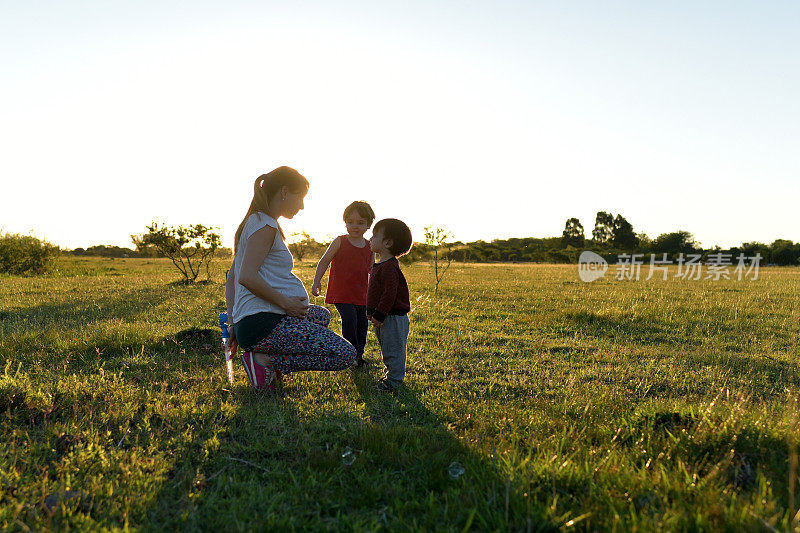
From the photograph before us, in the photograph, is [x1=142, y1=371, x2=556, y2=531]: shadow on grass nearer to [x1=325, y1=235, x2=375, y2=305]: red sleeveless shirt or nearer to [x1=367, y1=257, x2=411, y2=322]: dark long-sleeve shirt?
[x1=367, y1=257, x2=411, y2=322]: dark long-sleeve shirt

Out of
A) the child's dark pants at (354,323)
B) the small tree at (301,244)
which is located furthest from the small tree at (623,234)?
the child's dark pants at (354,323)

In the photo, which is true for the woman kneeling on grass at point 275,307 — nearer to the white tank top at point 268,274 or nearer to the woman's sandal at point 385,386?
the white tank top at point 268,274

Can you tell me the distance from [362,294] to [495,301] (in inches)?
325

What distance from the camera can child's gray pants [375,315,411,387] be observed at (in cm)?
434

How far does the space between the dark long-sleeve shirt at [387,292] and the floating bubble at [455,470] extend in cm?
178

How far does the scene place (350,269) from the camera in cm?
543

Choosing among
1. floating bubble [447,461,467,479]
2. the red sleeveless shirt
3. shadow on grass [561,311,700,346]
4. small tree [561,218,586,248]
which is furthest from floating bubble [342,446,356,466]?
small tree [561,218,586,248]

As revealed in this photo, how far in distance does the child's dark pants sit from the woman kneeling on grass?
3.80 ft

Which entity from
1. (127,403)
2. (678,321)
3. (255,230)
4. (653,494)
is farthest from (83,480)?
(678,321)

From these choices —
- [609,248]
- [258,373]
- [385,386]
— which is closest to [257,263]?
[258,373]

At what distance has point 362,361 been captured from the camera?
5.41 metres

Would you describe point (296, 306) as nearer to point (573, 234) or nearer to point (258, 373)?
point (258, 373)

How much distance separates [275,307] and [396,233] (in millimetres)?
1332

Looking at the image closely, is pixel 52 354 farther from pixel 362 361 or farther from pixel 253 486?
pixel 253 486
